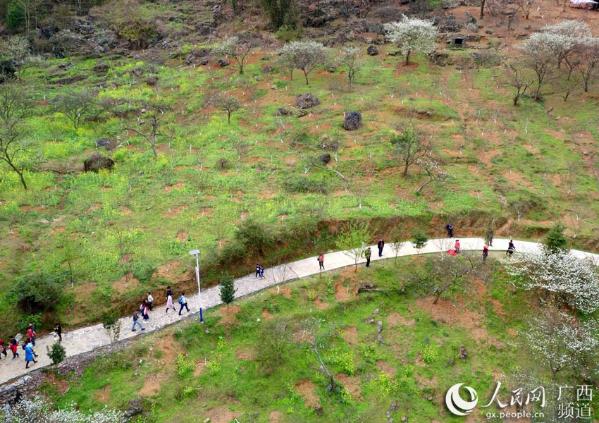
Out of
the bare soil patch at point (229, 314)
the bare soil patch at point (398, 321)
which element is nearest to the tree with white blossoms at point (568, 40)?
the bare soil patch at point (398, 321)

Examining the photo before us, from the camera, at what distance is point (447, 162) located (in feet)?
131

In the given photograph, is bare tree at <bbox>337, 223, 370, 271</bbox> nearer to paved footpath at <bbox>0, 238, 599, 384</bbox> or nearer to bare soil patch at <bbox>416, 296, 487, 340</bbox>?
paved footpath at <bbox>0, 238, 599, 384</bbox>

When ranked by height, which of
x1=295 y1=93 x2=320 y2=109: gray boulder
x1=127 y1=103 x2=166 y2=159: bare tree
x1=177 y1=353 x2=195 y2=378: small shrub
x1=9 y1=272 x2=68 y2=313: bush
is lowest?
x1=177 y1=353 x2=195 y2=378: small shrub

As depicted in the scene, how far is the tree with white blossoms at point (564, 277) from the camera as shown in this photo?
1086 inches

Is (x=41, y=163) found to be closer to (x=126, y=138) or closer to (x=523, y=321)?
(x=126, y=138)

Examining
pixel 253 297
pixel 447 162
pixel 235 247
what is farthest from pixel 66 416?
pixel 447 162

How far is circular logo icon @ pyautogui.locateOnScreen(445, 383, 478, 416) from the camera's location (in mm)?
23703

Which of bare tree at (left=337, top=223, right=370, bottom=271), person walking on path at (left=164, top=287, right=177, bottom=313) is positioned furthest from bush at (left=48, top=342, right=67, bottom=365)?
bare tree at (left=337, top=223, right=370, bottom=271)

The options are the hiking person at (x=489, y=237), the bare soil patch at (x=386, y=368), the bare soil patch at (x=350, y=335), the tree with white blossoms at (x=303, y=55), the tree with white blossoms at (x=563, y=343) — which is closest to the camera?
the tree with white blossoms at (x=563, y=343)

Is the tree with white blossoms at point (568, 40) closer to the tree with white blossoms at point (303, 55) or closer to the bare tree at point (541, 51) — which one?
the bare tree at point (541, 51)

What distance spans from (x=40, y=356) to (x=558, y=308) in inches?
1065

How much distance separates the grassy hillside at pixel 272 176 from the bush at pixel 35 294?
63cm

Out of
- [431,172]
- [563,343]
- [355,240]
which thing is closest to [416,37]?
[431,172]

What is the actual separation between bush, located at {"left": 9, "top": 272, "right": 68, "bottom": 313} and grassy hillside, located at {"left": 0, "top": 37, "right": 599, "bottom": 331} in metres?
0.63
